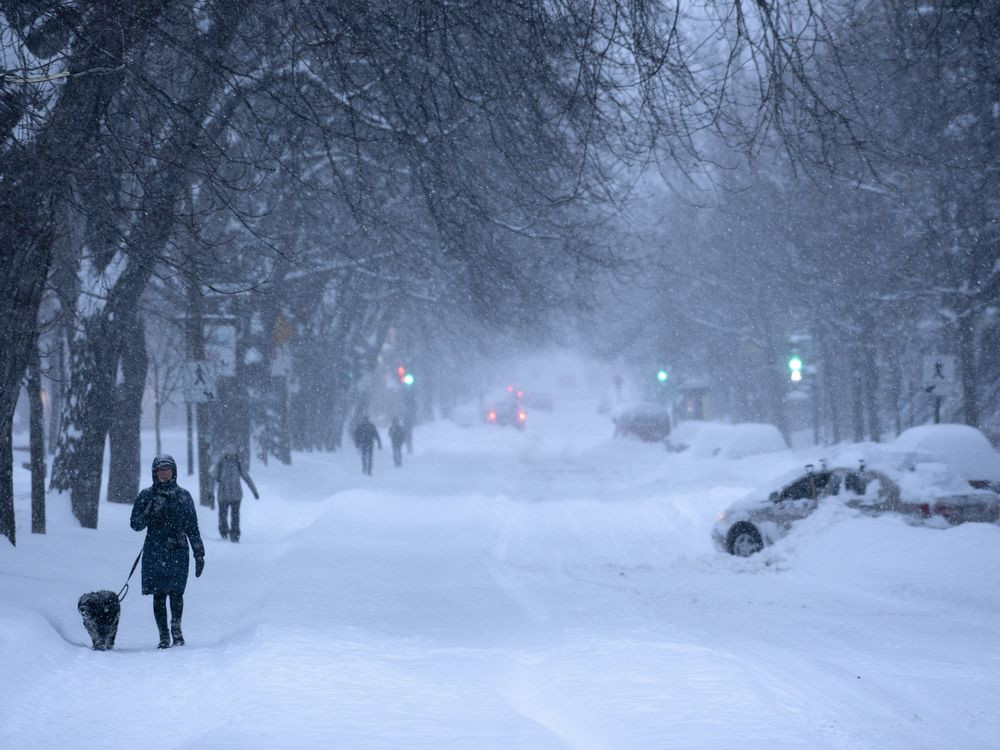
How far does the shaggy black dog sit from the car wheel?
10.3 meters

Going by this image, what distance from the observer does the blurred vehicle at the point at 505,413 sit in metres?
84.4

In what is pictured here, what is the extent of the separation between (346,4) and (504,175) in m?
5.67

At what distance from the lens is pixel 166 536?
10742mm

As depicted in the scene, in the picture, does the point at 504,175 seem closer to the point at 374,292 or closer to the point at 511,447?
the point at 374,292

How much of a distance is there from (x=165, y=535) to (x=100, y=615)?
0.97 meters

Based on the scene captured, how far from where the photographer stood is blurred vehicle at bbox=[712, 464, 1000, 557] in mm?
15727

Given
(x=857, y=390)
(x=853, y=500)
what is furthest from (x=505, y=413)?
(x=853, y=500)

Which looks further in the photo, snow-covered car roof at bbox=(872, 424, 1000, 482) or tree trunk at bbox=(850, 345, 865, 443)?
tree trunk at bbox=(850, 345, 865, 443)

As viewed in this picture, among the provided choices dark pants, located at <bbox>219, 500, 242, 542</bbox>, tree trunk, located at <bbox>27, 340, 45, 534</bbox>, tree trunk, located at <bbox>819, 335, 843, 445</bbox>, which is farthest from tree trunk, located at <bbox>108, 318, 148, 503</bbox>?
tree trunk, located at <bbox>819, 335, 843, 445</bbox>

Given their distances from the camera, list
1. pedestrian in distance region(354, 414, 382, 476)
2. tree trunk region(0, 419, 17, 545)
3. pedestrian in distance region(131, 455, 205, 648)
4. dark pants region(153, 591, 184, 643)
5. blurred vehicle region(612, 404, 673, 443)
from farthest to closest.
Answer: blurred vehicle region(612, 404, 673, 443) → pedestrian in distance region(354, 414, 382, 476) → tree trunk region(0, 419, 17, 545) → pedestrian in distance region(131, 455, 205, 648) → dark pants region(153, 591, 184, 643)

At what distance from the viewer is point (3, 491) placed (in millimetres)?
13289

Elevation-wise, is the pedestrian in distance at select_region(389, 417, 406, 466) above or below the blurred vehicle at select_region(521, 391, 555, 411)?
below

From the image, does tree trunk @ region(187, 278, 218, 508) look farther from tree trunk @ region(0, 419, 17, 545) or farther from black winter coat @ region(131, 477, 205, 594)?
black winter coat @ region(131, 477, 205, 594)

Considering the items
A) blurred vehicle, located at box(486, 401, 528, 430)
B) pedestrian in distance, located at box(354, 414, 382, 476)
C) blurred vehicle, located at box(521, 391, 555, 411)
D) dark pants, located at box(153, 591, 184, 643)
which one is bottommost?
dark pants, located at box(153, 591, 184, 643)
